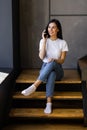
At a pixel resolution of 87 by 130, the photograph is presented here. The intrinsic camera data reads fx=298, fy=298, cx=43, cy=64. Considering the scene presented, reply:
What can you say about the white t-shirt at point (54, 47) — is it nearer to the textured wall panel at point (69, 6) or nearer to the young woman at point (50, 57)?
the young woman at point (50, 57)

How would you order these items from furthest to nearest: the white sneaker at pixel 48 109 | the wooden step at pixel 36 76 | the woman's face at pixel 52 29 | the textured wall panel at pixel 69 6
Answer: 1. the textured wall panel at pixel 69 6
2. the wooden step at pixel 36 76
3. the woman's face at pixel 52 29
4. the white sneaker at pixel 48 109

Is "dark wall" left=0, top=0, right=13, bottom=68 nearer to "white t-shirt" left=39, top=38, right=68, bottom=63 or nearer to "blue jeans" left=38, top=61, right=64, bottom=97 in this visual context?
"white t-shirt" left=39, top=38, right=68, bottom=63

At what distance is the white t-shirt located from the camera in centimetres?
372

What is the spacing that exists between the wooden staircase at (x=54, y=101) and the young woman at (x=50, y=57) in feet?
0.36

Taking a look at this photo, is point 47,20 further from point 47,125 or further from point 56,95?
point 47,125

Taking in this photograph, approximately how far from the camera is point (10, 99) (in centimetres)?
367

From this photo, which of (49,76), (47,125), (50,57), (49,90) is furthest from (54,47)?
(47,125)

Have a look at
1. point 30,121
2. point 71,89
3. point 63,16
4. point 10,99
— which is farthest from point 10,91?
point 63,16

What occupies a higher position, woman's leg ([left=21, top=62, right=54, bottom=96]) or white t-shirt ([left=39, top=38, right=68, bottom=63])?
white t-shirt ([left=39, top=38, right=68, bottom=63])

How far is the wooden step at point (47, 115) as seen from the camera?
346cm

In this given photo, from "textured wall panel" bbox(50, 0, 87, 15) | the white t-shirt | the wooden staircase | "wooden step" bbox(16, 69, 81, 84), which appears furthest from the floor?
"textured wall panel" bbox(50, 0, 87, 15)

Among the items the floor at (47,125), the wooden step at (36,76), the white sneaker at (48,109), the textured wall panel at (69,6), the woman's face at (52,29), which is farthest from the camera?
the textured wall panel at (69,6)

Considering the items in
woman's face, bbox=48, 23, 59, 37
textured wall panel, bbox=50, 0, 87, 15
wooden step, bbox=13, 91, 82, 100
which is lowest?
wooden step, bbox=13, 91, 82, 100

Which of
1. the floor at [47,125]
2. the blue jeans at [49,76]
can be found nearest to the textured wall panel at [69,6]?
the blue jeans at [49,76]
